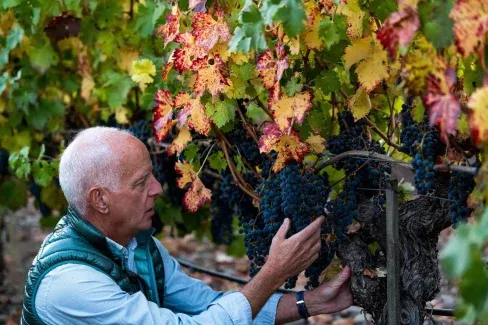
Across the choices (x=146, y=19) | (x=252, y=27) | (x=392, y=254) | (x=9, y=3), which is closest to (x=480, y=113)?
(x=252, y=27)

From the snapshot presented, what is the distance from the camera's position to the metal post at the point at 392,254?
2.84m

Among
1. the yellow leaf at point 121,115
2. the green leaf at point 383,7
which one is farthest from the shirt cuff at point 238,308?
the yellow leaf at point 121,115

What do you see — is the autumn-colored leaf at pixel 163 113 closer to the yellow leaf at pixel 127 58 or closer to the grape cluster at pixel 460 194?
the grape cluster at pixel 460 194

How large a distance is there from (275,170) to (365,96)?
38cm

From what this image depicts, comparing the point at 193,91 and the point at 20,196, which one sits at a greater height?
the point at 193,91

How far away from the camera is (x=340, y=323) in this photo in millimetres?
5863

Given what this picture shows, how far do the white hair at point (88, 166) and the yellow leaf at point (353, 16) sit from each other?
91cm

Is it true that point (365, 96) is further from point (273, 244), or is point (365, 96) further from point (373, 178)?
point (273, 244)

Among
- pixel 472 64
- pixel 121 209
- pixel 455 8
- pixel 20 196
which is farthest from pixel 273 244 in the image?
pixel 20 196

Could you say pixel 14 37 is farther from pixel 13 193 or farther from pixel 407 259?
pixel 407 259

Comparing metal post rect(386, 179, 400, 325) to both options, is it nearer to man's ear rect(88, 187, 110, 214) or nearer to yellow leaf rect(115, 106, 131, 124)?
man's ear rect(88, 187, 110, 214)

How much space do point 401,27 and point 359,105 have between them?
859 mm

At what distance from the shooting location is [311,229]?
9.51 feet

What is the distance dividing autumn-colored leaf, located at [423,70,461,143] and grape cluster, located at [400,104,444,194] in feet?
1.46
